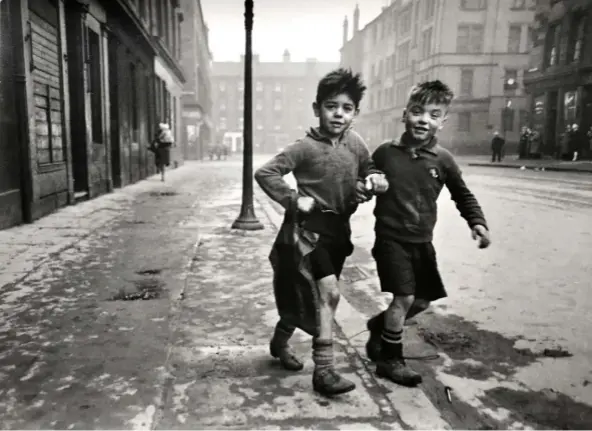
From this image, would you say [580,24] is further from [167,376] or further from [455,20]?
[167,376]

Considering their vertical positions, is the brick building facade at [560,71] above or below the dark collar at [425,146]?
above

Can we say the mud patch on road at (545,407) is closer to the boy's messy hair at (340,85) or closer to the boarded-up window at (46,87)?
the boy's messy hair at (340,85)

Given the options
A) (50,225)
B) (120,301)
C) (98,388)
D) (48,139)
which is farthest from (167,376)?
(48,139)

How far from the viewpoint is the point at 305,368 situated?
9.02 ft

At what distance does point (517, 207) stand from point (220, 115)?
272 feet

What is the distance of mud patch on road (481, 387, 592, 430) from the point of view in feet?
7.25

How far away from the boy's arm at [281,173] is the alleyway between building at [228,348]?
3.00ft

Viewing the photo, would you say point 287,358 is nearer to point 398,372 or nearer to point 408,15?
point 398,372

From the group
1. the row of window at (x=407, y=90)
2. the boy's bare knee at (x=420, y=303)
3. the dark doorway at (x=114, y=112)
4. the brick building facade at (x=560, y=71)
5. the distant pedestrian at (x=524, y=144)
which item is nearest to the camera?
the boy's bare knee at (x=420, y=303)

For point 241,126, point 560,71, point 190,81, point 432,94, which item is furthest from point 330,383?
point 241,126

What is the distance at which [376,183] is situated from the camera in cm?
244

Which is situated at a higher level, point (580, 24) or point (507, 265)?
point (580, 24)

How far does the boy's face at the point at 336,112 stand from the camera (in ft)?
8.25

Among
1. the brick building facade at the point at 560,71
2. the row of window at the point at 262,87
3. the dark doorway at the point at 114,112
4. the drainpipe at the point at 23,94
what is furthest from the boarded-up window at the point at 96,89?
the row of window at the point at 262,87
